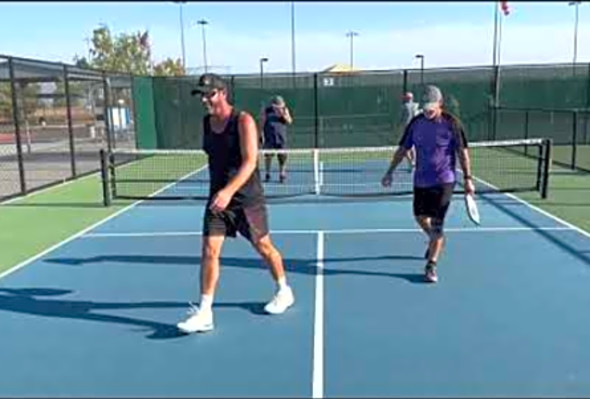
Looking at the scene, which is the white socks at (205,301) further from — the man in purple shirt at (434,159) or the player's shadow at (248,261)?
the man in purple shirt at (434,159)

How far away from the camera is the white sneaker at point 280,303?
547 cm

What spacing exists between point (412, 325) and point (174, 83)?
18.4 meters

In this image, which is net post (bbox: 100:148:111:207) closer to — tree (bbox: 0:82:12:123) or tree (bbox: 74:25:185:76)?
tree (bbox: 0:82:12:123)

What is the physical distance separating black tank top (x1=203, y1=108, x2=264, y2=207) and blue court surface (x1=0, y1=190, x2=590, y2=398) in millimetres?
1051

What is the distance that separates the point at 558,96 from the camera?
22.3 m

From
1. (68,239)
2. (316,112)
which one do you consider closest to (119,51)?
(316,112)

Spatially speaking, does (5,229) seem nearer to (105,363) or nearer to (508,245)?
(105,363)

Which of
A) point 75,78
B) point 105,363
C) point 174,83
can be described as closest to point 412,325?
point 105,363

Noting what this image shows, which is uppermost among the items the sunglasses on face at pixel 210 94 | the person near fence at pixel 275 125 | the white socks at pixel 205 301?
the sunglasses on face at pixel 210 94

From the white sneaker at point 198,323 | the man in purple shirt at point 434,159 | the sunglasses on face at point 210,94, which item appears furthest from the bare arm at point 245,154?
the man in purple shirt at point 434,159

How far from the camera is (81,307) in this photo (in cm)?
578

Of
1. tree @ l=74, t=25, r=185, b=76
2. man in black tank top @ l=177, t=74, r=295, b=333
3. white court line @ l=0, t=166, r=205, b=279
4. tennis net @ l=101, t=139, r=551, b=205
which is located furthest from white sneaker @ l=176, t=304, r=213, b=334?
tree @ l=74, t=25, r=185, b=76

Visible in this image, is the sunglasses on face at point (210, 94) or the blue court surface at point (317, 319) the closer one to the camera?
the blue court surface at point (317, 319)

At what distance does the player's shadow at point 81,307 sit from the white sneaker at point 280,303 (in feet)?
0.38
